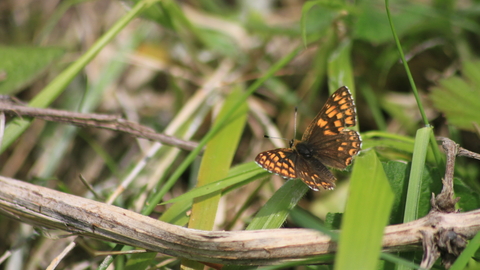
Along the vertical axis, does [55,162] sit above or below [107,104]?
below

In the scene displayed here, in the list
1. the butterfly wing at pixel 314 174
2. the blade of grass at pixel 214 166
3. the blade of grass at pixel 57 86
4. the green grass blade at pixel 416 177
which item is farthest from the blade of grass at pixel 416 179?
the blade of grass at pixel 57 86

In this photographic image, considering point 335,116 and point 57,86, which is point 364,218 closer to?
point 335,116

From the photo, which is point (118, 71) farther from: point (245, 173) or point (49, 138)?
point (245, 173)

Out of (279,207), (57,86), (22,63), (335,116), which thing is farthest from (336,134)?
(22,63)

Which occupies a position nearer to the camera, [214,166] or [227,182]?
[227,182]

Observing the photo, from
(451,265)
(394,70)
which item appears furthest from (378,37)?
(451,265)

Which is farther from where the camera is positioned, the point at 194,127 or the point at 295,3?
the point at 295,3

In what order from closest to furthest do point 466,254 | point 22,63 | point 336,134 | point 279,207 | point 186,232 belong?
point 466,254 → point 186,232 → point 279,207 → point 336,134 → point 22,63

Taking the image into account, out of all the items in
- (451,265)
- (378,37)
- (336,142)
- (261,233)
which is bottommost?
(451,265)
